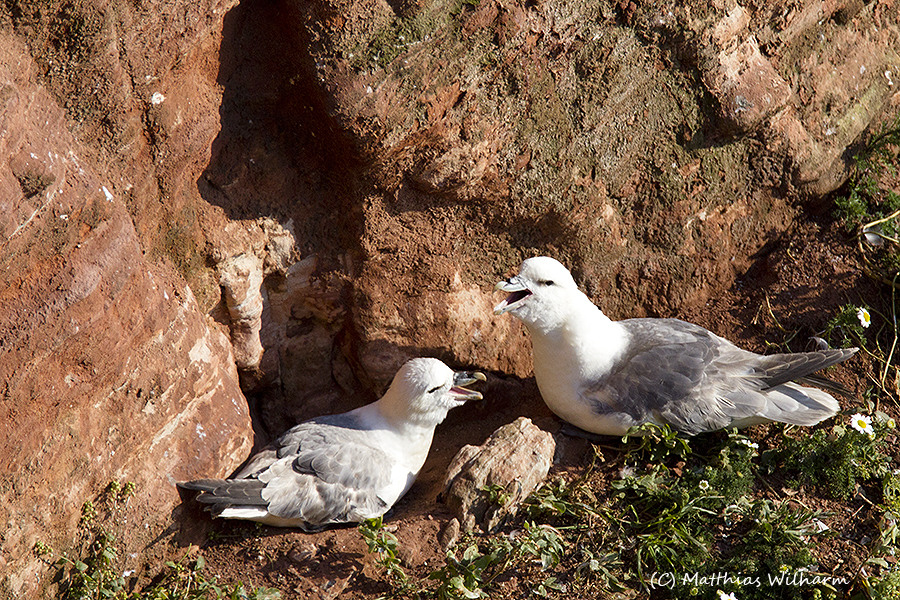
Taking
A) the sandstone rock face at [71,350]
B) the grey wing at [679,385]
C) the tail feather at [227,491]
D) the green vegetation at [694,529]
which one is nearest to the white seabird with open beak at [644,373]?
the grey wing at [679,385]

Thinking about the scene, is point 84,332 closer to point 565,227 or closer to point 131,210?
point 131,210

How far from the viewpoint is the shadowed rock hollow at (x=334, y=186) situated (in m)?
3.18

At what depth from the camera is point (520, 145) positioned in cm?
427

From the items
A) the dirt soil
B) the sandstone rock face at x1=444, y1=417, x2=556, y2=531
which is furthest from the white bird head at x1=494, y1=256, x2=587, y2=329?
the dirt soil

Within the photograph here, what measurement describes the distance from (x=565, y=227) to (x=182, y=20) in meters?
2.24

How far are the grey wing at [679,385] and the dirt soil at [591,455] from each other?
0.79 ft

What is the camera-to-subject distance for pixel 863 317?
448cm

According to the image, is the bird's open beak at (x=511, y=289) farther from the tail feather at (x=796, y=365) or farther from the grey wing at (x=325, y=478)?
the tail feather at (x=796, y=365)

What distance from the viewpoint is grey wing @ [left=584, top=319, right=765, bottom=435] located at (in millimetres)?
3951

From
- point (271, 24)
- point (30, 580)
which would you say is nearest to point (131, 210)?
point (271, 24)

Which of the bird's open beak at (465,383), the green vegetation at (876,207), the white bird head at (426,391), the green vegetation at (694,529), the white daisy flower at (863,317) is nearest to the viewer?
the green vegetation at (694,529)

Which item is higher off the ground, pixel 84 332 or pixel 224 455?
pixel 84 332

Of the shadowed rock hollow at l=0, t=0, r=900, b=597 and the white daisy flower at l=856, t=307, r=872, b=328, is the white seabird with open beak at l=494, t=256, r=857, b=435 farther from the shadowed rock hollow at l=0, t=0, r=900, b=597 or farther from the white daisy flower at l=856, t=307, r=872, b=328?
the shadowed rock hollow at l=0, t=0, r=900, b=597

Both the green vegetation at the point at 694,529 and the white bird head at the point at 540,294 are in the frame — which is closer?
the green vegetation at the point at 694,529
